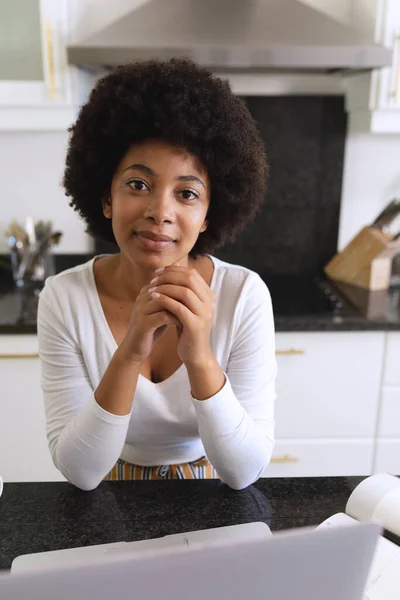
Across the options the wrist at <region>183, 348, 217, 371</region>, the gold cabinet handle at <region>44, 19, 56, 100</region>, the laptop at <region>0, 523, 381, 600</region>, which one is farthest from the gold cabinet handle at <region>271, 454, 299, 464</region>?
the laptop at <region>0, 523, 381, 600</region>

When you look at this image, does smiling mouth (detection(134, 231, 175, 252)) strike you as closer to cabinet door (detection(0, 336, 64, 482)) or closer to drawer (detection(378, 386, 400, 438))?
cabinet door (detection(0, 336, 64, 482))

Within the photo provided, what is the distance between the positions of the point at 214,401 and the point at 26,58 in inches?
54.8

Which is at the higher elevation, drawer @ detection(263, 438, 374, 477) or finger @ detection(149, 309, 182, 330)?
finger @ detection(149, 309, 182, 330)

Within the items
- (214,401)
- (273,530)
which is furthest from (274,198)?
(273,530)

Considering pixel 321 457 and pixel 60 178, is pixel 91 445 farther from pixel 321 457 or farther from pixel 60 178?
pixel 60 178

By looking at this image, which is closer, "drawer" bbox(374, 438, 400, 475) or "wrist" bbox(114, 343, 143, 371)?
"wrist" bbox(114, 343, 143, 371)

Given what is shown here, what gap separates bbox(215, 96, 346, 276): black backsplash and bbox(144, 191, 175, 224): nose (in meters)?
1.37

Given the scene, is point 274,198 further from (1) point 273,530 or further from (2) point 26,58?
(1) point 273,530

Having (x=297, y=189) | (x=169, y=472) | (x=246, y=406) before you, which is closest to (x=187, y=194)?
(x=246, y=406)

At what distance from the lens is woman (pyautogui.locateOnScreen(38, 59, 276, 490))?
2.81 feet

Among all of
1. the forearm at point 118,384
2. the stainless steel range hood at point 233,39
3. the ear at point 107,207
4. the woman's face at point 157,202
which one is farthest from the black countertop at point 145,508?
the stainless steel range hood at point 233,39

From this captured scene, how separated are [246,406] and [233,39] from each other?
3.73 ft

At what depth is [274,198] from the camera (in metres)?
2.20

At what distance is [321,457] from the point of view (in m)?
1.91
